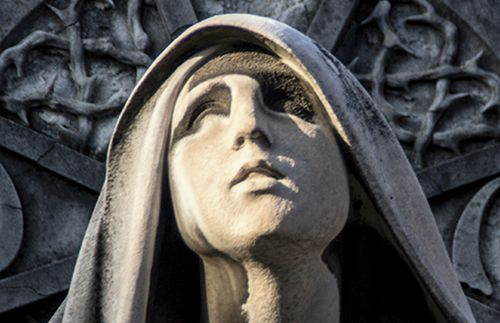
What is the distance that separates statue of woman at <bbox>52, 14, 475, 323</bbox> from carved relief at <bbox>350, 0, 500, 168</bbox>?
275 centimetres

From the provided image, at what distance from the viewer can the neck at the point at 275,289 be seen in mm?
3973

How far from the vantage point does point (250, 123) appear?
4016 mm

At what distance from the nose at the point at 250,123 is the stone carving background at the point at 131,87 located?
2576 mm

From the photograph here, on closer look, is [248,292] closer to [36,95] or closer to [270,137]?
[270,137]

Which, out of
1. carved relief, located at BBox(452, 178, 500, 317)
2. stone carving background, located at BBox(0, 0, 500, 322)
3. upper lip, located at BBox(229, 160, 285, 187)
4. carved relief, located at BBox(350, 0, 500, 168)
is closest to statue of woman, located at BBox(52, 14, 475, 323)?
upper lip, located at BBox(229, 160, 285, 187)

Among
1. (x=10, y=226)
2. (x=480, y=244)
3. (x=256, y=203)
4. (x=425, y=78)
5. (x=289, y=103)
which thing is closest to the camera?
(x=256, y=203)

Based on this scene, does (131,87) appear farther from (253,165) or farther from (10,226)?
(253,165)

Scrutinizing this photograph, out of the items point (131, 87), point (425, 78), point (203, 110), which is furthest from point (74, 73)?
point (203, 110)

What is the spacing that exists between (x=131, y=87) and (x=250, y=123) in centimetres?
290

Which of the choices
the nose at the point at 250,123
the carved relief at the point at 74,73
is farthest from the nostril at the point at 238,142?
the carved relief at the point at 74,73

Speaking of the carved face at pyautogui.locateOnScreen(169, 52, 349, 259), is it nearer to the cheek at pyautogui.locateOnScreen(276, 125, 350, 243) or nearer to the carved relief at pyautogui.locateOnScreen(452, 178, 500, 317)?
the cheek at pyautogui.locateOnScreen(276, 125, 350, 243)

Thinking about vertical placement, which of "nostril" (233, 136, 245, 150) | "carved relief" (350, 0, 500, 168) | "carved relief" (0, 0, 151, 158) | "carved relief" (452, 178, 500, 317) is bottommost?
"nostril" (233, 136, 245, 150)

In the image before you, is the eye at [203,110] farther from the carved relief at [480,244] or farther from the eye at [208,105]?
the carved relief at [480,244]

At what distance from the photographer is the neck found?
3.97 m
